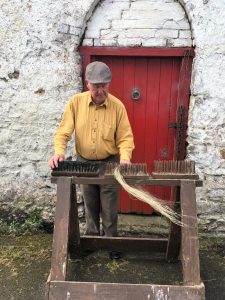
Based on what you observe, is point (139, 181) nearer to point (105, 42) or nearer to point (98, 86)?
point (98, 86)

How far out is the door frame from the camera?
14.9 ft

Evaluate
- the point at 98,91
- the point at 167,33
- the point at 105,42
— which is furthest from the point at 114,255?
the point at 167,33

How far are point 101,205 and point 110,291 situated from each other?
1.34m

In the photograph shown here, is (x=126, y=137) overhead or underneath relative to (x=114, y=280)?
overhead

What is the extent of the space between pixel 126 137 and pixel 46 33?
166 centimetres

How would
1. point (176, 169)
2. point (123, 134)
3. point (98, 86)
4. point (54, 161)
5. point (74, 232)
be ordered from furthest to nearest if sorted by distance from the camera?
point (74, 232) → point (123, 134) → point (98, 86) → point (54, 161) → point (176, 169)

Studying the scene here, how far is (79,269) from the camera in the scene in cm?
410

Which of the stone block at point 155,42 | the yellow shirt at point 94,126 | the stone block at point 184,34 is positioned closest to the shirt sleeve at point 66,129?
the yellow shirt at point 94,126

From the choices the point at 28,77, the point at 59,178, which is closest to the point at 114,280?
the point at 59,178

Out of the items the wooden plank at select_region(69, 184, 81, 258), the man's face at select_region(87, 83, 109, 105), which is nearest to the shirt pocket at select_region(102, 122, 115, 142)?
the man's face at select_region(87, 83, 109, 105)

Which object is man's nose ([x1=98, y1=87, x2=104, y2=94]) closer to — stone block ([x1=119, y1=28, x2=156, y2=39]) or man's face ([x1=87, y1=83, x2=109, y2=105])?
man's face ([x1=87, y1=83, x2=109, y2=105])

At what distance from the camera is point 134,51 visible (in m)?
4.58

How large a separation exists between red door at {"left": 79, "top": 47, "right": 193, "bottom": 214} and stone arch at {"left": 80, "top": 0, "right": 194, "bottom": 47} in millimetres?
200

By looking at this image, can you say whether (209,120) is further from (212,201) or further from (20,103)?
(20,103)
